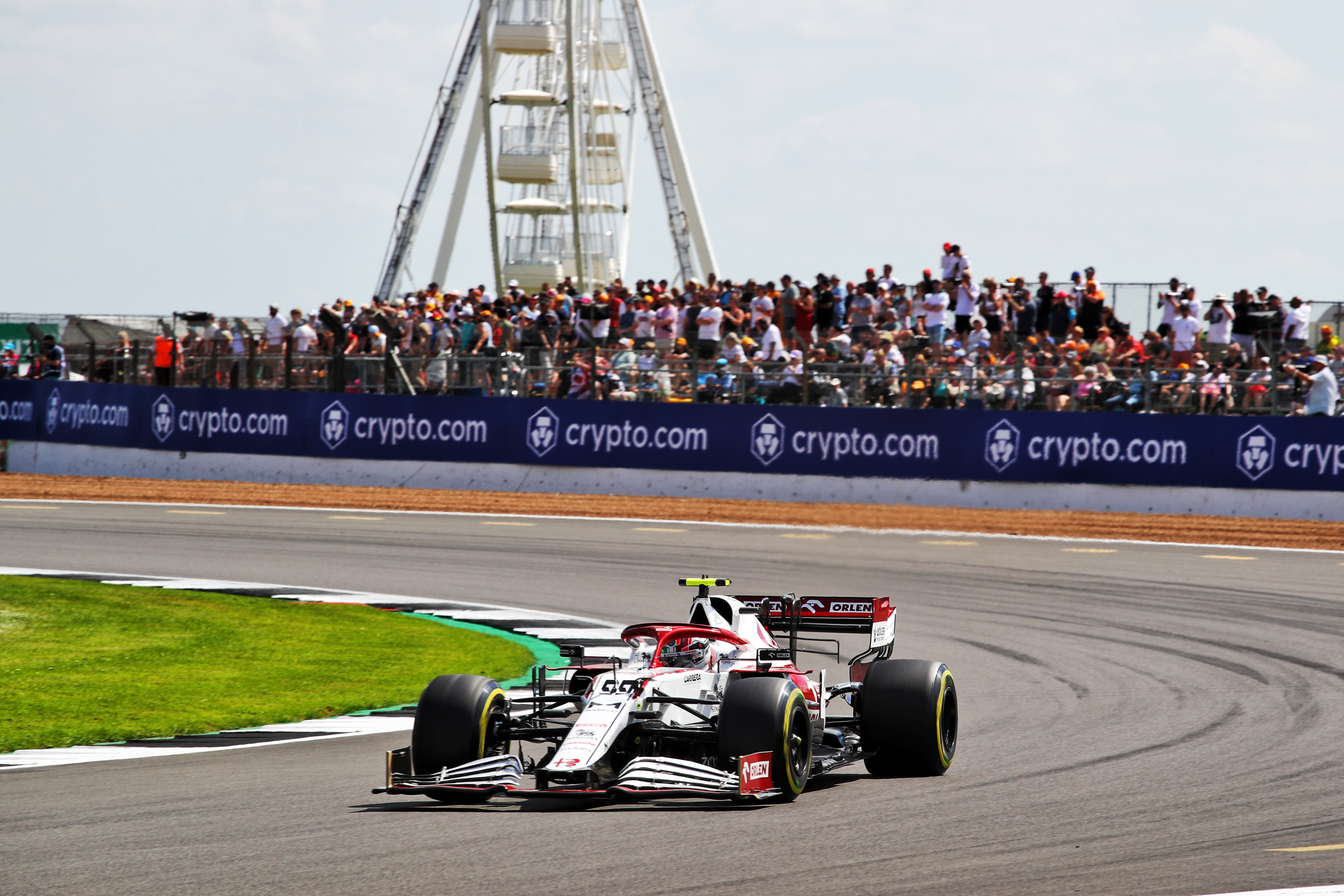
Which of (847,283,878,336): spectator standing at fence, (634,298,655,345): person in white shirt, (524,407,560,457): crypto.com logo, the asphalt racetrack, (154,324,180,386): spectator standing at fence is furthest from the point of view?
(154,324,180,386): spectator standing at fence

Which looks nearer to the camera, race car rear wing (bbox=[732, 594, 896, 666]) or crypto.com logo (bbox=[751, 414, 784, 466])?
race car rear wing (bbox=[732, 594, 896, 666])

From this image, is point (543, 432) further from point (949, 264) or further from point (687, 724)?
point (687, 724)

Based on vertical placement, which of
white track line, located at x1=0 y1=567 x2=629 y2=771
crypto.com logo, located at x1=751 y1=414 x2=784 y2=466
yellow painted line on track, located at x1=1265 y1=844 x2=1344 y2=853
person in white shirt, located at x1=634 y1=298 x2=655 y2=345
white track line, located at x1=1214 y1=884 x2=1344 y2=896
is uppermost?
person in white shirt, located at x1=634 y1=298 x2=655 y2=345

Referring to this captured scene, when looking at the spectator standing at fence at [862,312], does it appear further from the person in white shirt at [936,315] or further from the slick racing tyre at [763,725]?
the slick racing tyre at [763,725]

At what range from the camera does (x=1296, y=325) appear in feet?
75.0

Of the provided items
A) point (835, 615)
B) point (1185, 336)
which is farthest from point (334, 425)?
point (835, 615)

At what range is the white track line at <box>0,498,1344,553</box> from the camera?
69.3ft

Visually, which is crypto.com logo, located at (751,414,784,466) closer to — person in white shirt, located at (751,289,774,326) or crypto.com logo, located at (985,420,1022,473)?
person in white shirt, located at (751,289,774,326)

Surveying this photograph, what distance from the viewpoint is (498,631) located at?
13.9 meters

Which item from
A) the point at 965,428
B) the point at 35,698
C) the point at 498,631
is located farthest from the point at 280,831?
the point at 965,428

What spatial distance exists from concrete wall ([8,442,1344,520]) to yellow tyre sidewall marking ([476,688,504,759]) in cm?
1718

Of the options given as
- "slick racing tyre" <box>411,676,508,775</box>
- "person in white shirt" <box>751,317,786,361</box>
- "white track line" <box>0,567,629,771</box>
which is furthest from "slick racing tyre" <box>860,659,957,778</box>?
"person in white shirt" <box>751,317,786,361</box>

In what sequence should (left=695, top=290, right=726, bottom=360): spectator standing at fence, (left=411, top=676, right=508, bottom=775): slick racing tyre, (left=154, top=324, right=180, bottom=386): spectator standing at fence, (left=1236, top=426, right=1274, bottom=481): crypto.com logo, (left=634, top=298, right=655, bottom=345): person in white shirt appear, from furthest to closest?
(left=154, top=324, right=180, bottom=386): spectator standing at fence
(left=634, top=298, right=655, bottom=345): person in white shirt
(left=695, top=290, right=726, bottom=360): spectator standing at fence
(left=1236, top=426, right=1274, bottom=481): crypto.com logo
(left=411, top=676, right=508, bottom=775): slick racing tyre

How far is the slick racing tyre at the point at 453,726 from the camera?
7.42m
